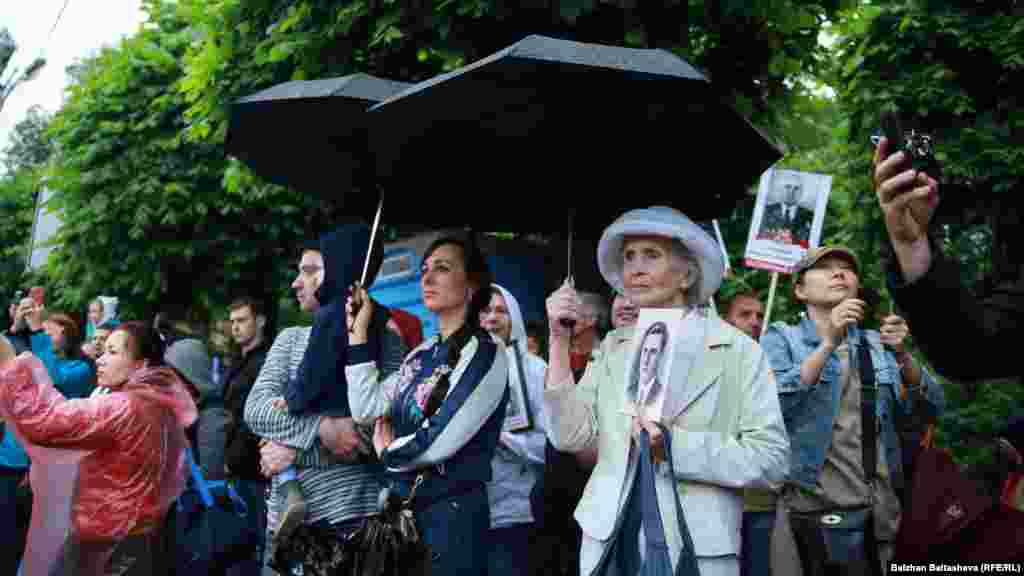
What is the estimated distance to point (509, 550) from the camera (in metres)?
4.68

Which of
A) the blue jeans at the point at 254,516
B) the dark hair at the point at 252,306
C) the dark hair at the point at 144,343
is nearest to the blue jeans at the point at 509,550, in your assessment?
the blue jeans at the point at 254,516

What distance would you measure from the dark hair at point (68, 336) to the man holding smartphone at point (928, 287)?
840 centimetres

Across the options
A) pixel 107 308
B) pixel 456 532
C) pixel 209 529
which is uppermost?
pixel 107 308

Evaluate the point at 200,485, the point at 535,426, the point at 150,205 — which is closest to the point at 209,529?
the point at 200,485

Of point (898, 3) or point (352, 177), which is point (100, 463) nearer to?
point (352, 177)

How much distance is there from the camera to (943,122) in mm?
10727

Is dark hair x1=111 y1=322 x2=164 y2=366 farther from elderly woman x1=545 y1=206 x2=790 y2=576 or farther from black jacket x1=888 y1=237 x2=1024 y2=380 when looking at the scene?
black jacket x1=888 y1=237 x2=1024 y2=380

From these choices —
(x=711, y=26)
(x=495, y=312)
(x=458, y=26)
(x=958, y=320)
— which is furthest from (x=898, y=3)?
(x=958, y=320)

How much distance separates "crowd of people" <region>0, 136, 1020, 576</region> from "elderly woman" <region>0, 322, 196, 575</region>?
0.01m

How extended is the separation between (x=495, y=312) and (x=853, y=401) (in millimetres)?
2034

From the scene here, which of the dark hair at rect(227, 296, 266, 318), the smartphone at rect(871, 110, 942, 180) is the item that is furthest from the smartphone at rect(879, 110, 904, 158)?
the dark hair at rect(227, 296, 266, 318)

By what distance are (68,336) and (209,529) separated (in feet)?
13.3

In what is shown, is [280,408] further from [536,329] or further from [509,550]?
[536,329]

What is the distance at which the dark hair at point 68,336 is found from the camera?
925 centimetres
